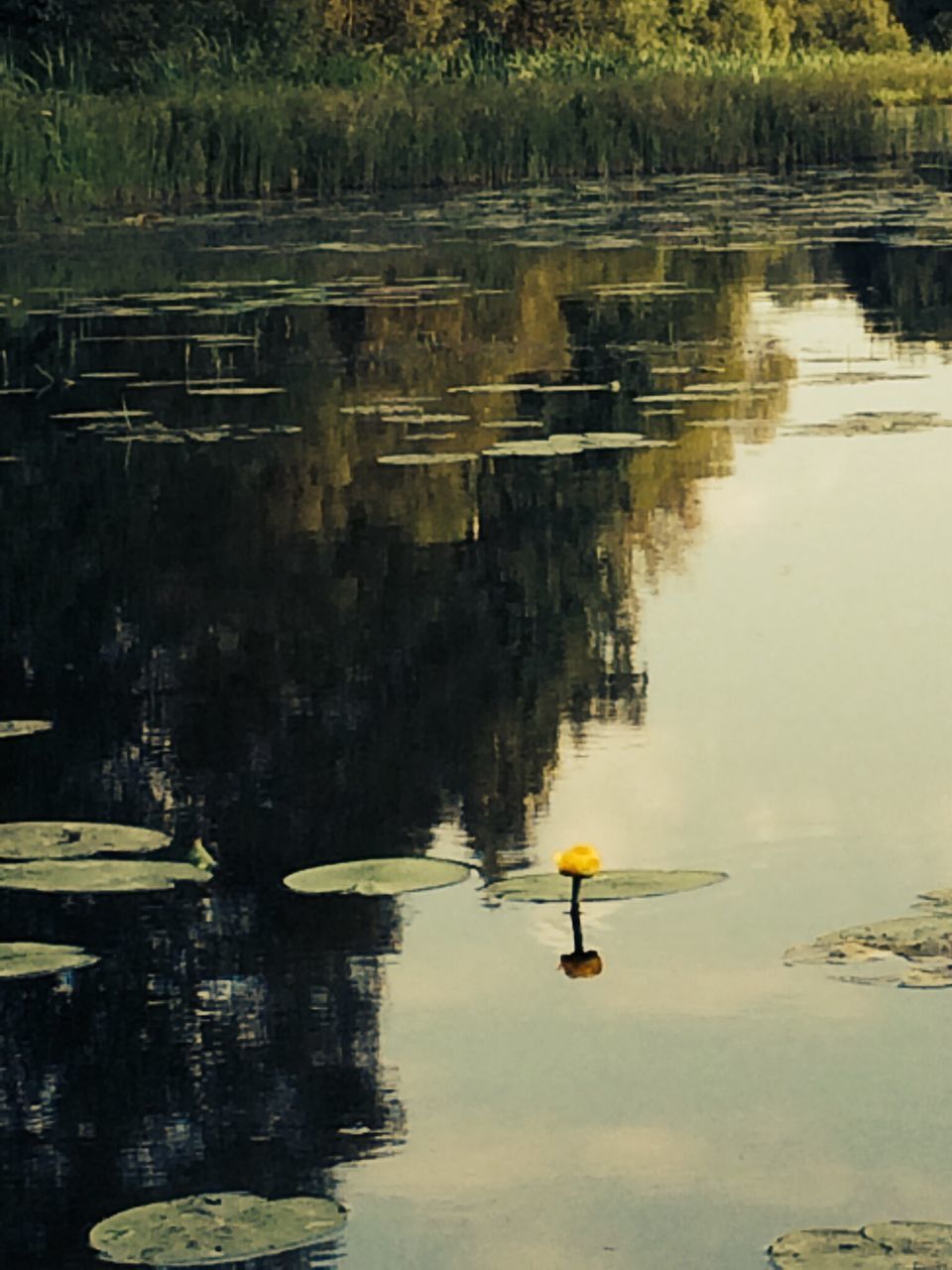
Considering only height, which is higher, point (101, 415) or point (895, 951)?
point (101, 415)

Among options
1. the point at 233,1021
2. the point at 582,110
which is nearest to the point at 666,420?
the point at 233,1021

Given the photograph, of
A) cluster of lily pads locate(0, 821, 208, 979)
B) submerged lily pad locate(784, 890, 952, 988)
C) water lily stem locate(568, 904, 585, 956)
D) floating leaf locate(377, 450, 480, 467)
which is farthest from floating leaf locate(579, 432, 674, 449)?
submerged lily pad locate(784, 890, 952, 988)

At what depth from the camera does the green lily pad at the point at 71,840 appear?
4.64 metres

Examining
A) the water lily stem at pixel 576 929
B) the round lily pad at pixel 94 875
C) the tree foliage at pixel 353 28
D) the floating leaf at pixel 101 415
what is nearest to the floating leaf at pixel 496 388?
the floating leaf at pixel 101 415

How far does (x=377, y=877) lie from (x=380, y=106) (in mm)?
21915

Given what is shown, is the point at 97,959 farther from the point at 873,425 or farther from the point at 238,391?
the point at 238,391

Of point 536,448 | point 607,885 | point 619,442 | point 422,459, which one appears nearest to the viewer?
point 607,885

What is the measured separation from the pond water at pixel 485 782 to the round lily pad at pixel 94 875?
0.13 feet

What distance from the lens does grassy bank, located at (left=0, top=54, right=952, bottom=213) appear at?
22.8 metres

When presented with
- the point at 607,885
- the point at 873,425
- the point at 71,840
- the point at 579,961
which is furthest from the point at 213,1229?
the point at 873,425

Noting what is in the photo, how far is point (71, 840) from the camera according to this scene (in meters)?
4.72

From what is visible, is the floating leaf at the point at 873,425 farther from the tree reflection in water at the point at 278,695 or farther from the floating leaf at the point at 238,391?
the floating leaf at the point at 238,391

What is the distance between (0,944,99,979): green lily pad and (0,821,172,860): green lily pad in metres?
0.50

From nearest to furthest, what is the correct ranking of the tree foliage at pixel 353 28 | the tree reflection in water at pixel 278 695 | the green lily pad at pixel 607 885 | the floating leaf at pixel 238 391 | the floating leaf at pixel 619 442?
the tree reflection in water at pixel 278 695 < the green lily pad at pixel 607 885 < the floating leaf at pixel 619 442 < the floating leaf at pixel 238 391 < the tree foliage at pixel 353 28
